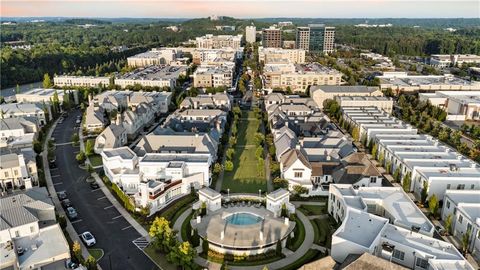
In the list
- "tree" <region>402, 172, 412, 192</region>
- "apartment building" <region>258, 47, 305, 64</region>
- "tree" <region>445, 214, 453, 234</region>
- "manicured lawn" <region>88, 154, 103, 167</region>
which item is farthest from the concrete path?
"apartment building" <region>258, 47, 305, 64</region>

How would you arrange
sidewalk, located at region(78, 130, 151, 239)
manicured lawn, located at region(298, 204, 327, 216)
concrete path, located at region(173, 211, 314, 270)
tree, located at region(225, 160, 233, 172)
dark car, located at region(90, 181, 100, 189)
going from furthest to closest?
1. tree, located at region(225, 160, 233, 172)
2. dark car, located at region(90, 181, 100, 189)
3. manicured lawn, located at region(298, 204, 327, 216)
4. sidewalk, located at region(78, 130, 151, 239)
5. concrete path, located at region(173, 211, 314, 270)

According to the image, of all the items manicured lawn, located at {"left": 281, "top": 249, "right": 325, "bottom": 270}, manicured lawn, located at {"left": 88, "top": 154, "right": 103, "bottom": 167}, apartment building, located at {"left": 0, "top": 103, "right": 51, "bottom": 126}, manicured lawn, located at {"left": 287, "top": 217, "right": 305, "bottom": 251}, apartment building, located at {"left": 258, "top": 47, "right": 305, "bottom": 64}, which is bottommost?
manicured lawn, located at {"left": 281, "top": 249, "right": 325, "bottom": 270}

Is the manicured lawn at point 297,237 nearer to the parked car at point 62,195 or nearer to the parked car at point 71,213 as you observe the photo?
the parked car at point 71,213

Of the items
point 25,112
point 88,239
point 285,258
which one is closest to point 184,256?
point 285,258

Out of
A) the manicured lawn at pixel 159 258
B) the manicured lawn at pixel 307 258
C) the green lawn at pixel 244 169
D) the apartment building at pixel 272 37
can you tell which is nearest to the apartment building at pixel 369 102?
the green lawn at pixel 244 169

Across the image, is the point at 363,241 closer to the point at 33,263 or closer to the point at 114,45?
the point at 33,263

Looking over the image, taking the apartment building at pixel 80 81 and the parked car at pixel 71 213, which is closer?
the parked car at pixel 71 213

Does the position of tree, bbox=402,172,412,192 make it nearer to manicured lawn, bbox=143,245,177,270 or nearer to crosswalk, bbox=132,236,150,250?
manicured lawn, bbox=143,245,177,270
